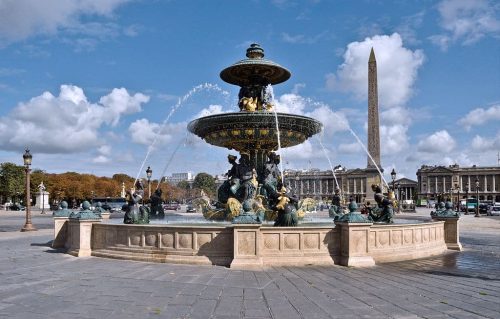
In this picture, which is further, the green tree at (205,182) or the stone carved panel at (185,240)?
the green tree at (205,182)

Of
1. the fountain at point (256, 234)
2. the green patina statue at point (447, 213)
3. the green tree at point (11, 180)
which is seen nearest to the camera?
the fountain at point (256, 234)

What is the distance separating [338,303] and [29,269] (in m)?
7.64

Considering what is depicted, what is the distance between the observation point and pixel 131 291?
334 inches

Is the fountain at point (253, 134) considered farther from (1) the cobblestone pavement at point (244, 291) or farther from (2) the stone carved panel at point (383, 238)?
(1) the cobblestone pavement at point (244, 291)

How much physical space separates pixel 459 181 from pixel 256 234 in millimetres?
176364

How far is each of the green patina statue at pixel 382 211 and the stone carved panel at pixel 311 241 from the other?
4637 millimetres

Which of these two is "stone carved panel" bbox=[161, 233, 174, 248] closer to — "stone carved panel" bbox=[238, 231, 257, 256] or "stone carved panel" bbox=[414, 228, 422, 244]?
"stone carved panel" bbox=[238, 231, 257, 256]

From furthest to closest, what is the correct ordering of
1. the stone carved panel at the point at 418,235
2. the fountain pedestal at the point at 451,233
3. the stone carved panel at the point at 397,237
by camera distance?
the fountain pedestal at the point at 451,233 < the stone carved panel at the point at 418,235 < the stone carved panel at the point at 397,237

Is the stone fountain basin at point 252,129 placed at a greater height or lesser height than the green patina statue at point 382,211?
greater

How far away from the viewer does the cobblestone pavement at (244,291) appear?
7.15m

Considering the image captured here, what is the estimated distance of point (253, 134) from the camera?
61.4 feet

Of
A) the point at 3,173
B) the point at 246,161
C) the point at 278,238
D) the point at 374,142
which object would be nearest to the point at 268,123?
the point at 246,161

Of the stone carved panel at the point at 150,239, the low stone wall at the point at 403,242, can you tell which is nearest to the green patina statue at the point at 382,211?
the low stone wall at the point at 403,242

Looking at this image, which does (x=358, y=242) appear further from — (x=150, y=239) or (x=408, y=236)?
(x=150, y=239)
